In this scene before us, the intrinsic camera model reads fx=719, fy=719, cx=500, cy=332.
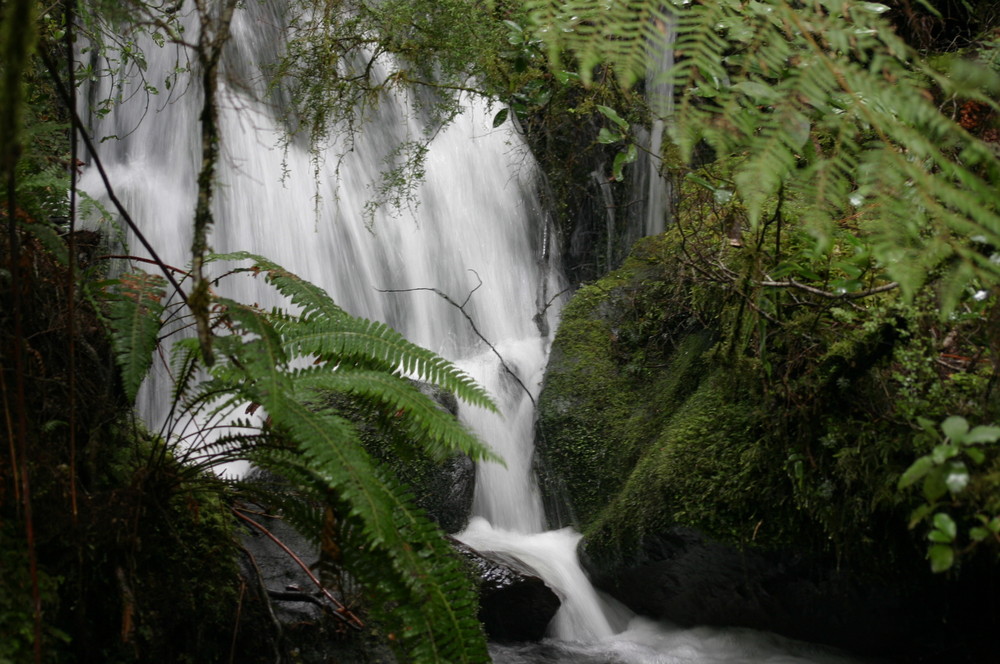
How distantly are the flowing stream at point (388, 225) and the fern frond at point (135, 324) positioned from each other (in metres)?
3.14

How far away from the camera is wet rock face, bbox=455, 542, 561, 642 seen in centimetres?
368

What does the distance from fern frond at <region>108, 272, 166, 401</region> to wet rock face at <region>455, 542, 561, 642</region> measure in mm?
2172

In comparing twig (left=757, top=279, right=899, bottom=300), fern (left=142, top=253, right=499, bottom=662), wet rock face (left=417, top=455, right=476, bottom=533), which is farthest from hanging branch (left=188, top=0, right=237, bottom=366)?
wet rock face (left=417, top=455, right=476, bottom=533)

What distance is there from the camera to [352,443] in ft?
6.27

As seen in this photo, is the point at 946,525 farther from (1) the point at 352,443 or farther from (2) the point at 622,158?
(2) the point at 622,158

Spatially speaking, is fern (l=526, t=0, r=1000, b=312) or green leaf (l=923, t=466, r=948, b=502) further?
green leaf (l=923, t=466, r=948, b=502)

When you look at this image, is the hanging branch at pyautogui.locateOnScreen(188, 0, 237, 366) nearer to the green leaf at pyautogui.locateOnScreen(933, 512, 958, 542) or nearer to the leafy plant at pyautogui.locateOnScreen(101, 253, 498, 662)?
the leafy plant at pyautogui.locateOnScreen(101, 253, 498, 662)

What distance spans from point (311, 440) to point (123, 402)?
97 cm

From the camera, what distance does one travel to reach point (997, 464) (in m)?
2.08

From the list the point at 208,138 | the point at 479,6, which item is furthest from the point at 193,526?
the point at 479,6

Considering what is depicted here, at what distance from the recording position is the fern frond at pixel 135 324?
199cm

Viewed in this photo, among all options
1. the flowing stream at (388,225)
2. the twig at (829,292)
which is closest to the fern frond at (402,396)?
the twig at (829,292)

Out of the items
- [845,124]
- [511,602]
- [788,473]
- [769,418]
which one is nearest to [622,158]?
[769,418]

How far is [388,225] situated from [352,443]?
18.0 feet
